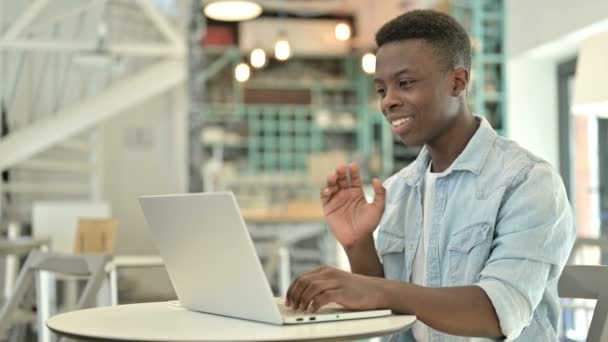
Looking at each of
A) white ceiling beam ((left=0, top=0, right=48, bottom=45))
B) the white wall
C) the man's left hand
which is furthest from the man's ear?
white ceiling beam ((left=0, top=0, right=48, bottom=45))

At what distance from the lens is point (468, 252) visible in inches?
65.1

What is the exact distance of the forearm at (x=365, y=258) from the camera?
5.85 ft

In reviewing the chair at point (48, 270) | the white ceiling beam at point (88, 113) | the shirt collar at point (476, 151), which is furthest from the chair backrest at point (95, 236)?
the white ceiling beam at point (88, 113)

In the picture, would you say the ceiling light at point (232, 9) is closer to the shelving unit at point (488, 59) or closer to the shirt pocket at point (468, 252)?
the shelving unit at point (488, 59)

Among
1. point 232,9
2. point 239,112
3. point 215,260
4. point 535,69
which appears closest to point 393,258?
A: point 215,260

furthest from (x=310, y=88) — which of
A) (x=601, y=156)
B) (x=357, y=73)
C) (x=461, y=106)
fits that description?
(x=461, y=106)

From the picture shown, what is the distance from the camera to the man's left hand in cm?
140

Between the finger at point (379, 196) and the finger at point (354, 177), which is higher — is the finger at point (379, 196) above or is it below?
below

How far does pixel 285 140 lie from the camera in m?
11.3

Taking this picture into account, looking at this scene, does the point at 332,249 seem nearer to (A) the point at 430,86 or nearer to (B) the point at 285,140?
(B) the point at 285,140

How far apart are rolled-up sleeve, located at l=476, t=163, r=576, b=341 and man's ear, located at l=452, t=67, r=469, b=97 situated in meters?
0.22

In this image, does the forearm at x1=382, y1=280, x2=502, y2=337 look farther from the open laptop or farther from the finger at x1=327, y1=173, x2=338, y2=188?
the finger at x1=327, y1=173, x2=338, y2=188

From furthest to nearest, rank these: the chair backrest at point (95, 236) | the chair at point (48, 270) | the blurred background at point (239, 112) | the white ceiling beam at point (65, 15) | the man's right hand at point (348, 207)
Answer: the white ceiling beam at point (65, 15)
the blurred background at point (239, 112)
the chair backrest at point (95, 236)
the chair at point (48, 270)
the man's right hand at point (348, 207)

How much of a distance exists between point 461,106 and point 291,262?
724 cm
